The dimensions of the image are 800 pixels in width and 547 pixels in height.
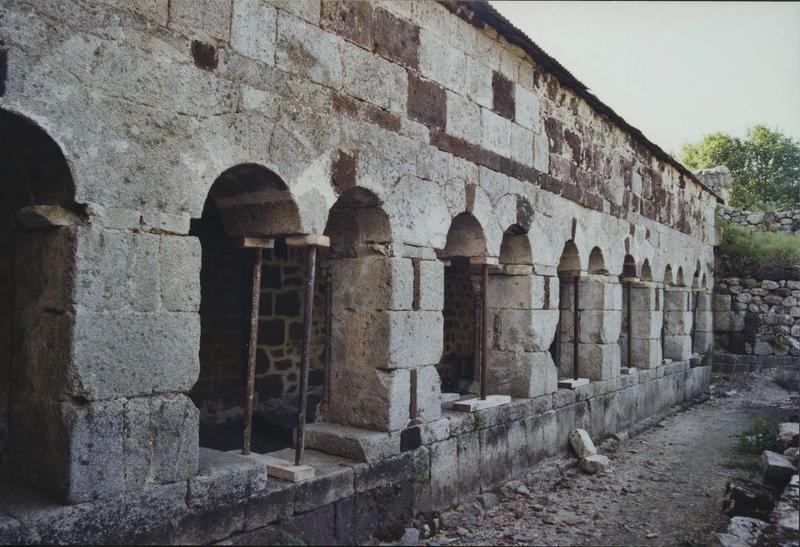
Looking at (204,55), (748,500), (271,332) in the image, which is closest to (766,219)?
(748,500)

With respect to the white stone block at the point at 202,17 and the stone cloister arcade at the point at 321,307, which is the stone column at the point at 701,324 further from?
the white stone block at the point at 202,17

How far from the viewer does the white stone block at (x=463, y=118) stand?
5312mm

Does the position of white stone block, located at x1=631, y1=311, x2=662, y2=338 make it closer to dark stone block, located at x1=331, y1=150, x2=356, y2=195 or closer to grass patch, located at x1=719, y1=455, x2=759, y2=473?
grass patch, located at x1=719, y1=455, x2=759, y2=473

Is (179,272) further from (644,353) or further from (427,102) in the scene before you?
(644,353)

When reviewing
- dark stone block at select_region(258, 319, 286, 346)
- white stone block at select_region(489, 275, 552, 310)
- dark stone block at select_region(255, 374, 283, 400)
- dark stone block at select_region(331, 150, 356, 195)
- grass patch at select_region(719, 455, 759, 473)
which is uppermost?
dark stone block at select_region(331, 150, 356, 195)

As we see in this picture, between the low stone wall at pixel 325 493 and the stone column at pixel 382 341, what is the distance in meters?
0.29

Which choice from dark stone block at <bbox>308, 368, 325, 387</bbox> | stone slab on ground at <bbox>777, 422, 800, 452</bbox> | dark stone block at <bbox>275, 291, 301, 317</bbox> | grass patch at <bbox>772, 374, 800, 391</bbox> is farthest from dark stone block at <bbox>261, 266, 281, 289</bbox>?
grass patch at <bbox>772, 374, 800, 391</bbox>

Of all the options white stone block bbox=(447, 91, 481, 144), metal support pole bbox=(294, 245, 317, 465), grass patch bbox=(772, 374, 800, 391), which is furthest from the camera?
grass patch bbox=(772, 374, 800, 391)

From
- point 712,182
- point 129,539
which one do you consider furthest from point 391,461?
point 712,182

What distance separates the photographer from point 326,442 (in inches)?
175

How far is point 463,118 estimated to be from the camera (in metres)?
5.46

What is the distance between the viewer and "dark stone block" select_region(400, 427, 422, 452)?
15.0 feet

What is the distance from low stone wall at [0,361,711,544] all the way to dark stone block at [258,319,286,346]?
2008 mm

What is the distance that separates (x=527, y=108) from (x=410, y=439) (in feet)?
11.4
